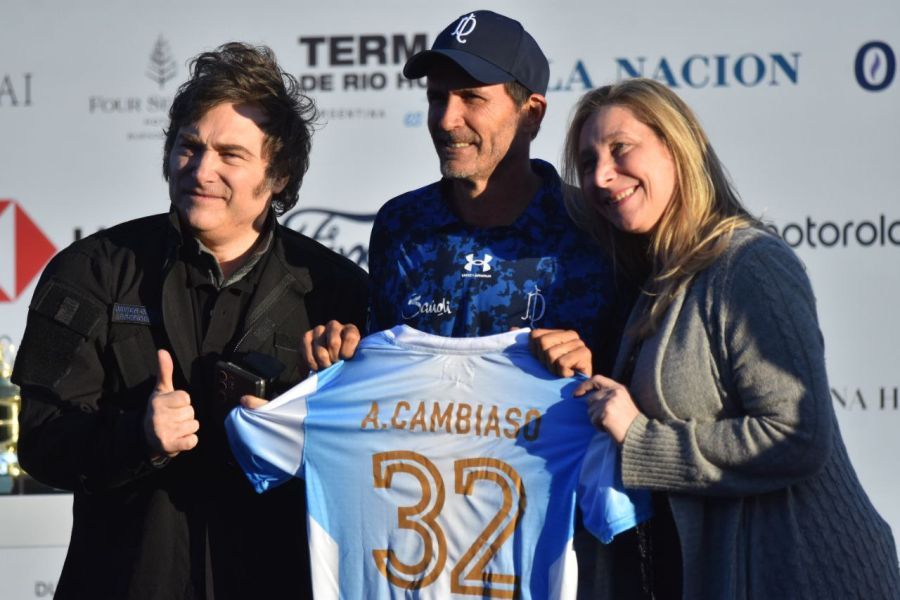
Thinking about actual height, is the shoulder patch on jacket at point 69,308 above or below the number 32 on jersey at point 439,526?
above

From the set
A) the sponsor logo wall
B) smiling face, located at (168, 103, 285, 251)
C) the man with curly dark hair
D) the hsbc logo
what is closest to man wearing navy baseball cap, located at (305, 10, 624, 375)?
the man with curly dark hair

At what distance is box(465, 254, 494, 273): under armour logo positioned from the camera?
231cm

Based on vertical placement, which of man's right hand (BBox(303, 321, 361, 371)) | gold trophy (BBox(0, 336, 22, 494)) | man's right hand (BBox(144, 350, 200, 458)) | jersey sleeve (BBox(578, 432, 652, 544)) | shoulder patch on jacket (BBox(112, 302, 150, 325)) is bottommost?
gold trophy (BBox(0, 336, 22, 494))

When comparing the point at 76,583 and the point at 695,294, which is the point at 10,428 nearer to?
the point at 76,583

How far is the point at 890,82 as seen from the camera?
378 centimetres

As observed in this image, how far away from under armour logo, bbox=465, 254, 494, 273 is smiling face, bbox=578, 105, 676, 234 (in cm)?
27

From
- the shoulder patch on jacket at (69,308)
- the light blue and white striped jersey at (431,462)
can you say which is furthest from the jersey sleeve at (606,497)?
the shoulder patch on jacket at (69,308)

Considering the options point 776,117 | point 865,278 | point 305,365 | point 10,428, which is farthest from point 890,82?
point 10,428

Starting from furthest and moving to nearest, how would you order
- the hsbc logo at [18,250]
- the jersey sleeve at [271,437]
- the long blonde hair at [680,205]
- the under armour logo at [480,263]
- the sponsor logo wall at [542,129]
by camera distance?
the hsbc logo at [18,250] < the sponsor logo wall at [542,129] < the under armour logo at [480,263] < the jersey sleeve at [271,437] < the long blonde hair at [680,205]

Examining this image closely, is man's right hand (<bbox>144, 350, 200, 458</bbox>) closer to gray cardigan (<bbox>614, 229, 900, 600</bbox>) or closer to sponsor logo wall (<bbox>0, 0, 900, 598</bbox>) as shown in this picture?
gray cardigan (<bbox>614, 229, 900, 600</bbox>)

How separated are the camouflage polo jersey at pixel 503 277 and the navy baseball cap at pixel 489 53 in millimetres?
231

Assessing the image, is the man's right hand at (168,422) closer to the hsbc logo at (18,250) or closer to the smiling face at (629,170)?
the smiling face at (629,170)

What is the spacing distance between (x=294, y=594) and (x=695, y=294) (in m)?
1.02

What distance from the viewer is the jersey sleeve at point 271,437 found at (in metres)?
2.19
